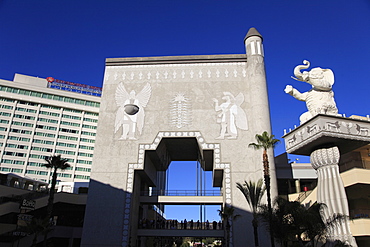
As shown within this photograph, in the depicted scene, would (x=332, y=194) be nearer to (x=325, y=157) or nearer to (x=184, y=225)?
(x=325, y=157)

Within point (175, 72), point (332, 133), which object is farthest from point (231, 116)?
point (332, 133)

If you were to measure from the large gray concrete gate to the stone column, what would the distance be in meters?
5.39

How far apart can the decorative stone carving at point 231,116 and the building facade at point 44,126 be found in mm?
47490

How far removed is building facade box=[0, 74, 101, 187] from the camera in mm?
65438

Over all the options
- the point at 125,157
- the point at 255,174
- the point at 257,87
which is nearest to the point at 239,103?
the point at 257,87

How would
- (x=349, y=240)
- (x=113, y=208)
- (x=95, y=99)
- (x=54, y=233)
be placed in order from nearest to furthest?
(x=349, y=240) → (x=113, y=208) → (x=54, y=233) → (x=95, y=99)

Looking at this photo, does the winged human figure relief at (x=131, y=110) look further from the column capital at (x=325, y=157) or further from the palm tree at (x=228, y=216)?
the column capital at (x=325, y=157)

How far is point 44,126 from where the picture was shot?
69375 millimetres

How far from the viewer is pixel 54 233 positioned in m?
34.5

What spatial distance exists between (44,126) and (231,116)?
5298 cm

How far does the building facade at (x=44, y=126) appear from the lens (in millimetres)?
65438

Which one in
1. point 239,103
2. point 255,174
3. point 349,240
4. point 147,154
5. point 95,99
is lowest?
point 349,240

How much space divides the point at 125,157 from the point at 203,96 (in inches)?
394

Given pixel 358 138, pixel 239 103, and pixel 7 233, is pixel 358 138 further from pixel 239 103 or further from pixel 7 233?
pixel 7 233
